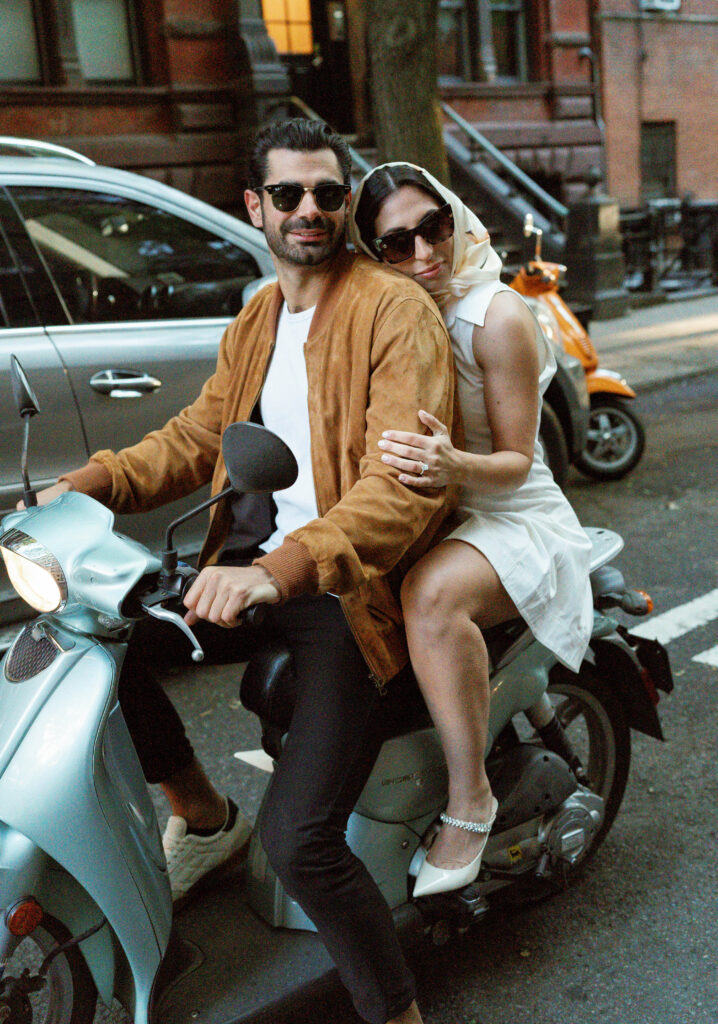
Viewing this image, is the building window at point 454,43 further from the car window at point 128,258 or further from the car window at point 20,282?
the car window at point 20,282

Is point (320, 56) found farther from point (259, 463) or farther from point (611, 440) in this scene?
point (259, 463)

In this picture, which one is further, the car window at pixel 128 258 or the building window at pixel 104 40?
the building window at pixel 104 40

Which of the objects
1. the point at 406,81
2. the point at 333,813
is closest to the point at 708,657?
the point at 333,813

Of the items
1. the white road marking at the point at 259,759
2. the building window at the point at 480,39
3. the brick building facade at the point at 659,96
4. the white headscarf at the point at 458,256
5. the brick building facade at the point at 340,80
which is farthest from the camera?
the brick building facade at the point at 659,96

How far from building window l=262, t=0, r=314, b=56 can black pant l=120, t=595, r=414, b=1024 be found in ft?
47.5

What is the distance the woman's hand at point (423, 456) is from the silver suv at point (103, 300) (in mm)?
2240

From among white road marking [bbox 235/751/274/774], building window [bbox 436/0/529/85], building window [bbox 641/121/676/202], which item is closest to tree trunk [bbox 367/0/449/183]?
white road marking [bbox 235/751/274/774]

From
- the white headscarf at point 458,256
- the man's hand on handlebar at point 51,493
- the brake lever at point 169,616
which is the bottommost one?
the brake lever at point 169,616

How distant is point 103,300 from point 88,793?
2.77 meters

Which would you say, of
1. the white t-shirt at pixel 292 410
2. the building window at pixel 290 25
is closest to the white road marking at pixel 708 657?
the white t-shirt at pixel 292 410

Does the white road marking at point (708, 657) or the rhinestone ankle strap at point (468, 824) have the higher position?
the rhinestone ankle strap at point (468, 824)

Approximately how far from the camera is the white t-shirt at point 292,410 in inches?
91.7

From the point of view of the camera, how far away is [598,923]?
2.71m

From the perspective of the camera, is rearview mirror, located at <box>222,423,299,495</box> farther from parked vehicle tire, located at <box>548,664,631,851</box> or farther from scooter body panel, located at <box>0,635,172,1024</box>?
parked vehicle tire, located at <box>548,664,631,851</box>
